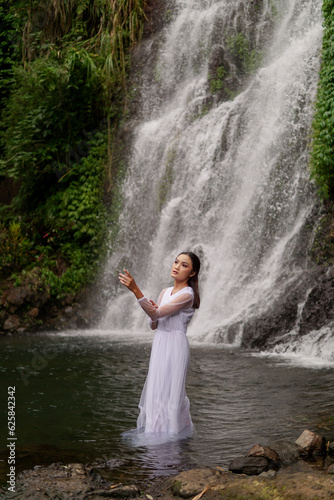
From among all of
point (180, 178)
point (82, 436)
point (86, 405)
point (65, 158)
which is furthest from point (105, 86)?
point (82, 436)

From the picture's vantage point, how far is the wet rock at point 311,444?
5.14 m

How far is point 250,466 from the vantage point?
190 inches

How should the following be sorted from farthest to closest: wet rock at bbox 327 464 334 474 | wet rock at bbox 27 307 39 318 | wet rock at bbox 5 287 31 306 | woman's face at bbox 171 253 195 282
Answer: wet rock at bbox 27 307 39 318, wet rock at bbox 5 287 31 306, woman's face at bbox 171 253 195 282, wet rock at bbox 327 464 334 474

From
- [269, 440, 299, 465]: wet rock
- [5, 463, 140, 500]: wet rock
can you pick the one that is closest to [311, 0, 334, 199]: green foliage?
[269, 440, 299, 465]: wet rock

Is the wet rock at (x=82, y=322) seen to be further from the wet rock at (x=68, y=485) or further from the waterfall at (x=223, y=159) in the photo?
the wet rock at (x=68, y=485)

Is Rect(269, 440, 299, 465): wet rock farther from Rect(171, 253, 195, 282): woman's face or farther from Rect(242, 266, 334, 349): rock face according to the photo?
Rect(242, 266, 334, 349): rock face

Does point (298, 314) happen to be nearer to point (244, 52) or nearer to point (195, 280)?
point (195, 280)

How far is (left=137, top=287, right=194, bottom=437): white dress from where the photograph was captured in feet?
18.7

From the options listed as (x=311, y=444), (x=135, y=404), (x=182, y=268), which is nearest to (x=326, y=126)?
(x=135, y=404)

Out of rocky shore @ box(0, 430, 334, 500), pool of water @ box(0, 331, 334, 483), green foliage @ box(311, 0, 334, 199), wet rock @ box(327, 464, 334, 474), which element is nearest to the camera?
rocky shore @ box(0, 430, 334, 500)

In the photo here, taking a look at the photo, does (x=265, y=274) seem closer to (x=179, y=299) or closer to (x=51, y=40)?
(x=179, y=299)

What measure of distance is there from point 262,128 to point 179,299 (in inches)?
349

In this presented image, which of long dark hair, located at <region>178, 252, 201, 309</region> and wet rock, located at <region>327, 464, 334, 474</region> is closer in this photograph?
wet rock, located at <region>327, 464, 334, 474</region>

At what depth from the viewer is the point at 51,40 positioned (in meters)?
17.5
